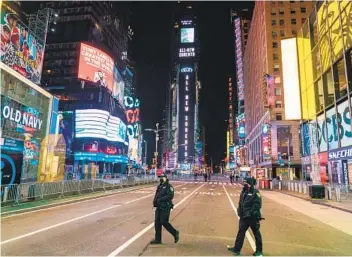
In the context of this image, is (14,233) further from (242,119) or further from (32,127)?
(242,119)

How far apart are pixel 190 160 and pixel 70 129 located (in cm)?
11379

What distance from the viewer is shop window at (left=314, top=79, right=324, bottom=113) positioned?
35.2 metres

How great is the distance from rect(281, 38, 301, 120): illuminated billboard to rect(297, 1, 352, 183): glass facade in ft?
6.53

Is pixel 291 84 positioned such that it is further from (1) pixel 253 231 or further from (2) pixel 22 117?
(1) pixel 253 231

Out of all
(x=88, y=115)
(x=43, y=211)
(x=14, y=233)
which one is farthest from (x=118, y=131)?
(x=14, y=233)

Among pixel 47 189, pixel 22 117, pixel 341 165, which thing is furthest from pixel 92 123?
pixel 341 165

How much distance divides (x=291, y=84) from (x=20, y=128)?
83.7 ft

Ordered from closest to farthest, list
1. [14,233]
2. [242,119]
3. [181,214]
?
[14,233]
[181,214]
[242,119]

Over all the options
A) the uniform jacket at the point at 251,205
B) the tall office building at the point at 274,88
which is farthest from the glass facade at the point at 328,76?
the uniform jacket at the point at 251,205

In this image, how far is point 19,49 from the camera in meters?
26.1

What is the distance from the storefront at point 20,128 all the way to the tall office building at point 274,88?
45.5 m

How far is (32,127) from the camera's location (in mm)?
24266

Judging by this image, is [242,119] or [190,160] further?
[190,160]

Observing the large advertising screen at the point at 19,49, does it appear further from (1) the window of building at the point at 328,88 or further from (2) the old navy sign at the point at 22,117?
(1) the window of building at the point at 328,88
